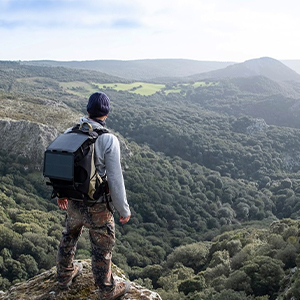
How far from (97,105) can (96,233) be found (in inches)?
70.0

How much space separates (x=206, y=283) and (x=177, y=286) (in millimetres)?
2183

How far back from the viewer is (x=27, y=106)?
172ft

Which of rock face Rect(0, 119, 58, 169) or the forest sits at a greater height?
rock face Rect(0, 119, 58, 169)

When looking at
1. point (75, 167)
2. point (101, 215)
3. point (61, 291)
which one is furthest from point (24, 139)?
point (75, 167)

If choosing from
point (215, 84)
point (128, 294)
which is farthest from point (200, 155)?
point (215, 84)

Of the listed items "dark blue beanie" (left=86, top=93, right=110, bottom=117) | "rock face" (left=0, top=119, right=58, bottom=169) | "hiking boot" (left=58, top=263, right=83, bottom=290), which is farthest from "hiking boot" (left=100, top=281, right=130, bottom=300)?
"rock face" (left=0, top=119, right=58, bottom=169)

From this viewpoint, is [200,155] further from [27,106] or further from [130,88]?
[130,88]

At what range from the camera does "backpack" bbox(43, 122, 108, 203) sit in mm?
3732

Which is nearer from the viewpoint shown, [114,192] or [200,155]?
[114,192]

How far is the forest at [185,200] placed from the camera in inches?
792

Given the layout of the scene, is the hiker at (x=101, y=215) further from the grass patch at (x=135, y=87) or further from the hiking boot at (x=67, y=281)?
the grass patch at (x=135, y=87)

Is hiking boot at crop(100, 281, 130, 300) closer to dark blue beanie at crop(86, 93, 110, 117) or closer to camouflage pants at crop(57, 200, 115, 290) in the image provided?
camouflage pants at crop(57, 200, 115, 290)

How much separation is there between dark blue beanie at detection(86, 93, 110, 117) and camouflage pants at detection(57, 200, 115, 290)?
1259 mm

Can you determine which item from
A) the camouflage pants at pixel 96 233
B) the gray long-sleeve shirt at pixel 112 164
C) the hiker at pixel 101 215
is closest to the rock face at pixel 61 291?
the hiker at pixel 101 215
